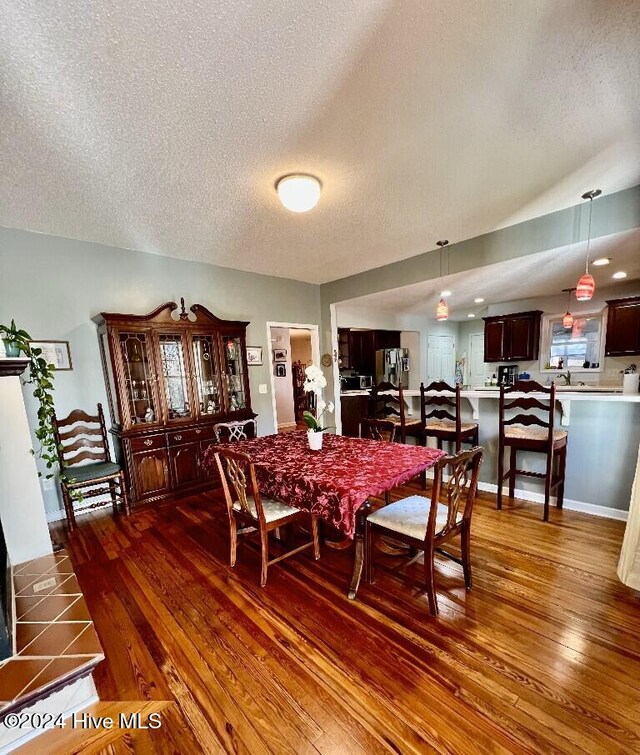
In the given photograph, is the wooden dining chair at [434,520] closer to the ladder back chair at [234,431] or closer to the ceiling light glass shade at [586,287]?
the ladder back chair at [234,431]

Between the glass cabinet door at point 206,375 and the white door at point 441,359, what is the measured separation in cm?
540

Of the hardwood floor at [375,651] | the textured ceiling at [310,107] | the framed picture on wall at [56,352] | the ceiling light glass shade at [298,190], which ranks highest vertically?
the textured ceiling at [310,107]

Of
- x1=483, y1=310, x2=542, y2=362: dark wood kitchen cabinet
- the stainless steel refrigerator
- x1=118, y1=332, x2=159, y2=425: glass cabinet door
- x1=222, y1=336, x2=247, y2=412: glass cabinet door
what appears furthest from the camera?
the stainless steel refrigerator

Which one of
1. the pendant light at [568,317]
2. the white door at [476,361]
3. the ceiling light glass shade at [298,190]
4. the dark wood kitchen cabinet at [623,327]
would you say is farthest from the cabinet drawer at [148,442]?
the white door at [476,361]

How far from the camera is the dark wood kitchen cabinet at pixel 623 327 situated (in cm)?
451

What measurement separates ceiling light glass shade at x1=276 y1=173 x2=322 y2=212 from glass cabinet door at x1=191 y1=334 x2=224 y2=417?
2.03 m

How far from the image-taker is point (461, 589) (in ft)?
6.41

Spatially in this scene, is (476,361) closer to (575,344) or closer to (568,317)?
(575,344)

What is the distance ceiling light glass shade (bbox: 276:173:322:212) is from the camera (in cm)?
216

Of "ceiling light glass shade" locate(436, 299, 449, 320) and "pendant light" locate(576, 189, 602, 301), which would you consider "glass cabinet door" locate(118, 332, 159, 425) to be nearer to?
"ceiling light glass shade" locate(436, 299, 449, 320)

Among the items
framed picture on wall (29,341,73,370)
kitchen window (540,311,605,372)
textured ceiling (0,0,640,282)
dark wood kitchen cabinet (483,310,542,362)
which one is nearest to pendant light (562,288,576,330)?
kitchen window (540,311,605,372)

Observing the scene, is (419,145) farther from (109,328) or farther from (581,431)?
(109,328)

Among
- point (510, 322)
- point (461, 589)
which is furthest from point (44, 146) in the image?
point (510, 322)

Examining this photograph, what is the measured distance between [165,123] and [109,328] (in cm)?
206
